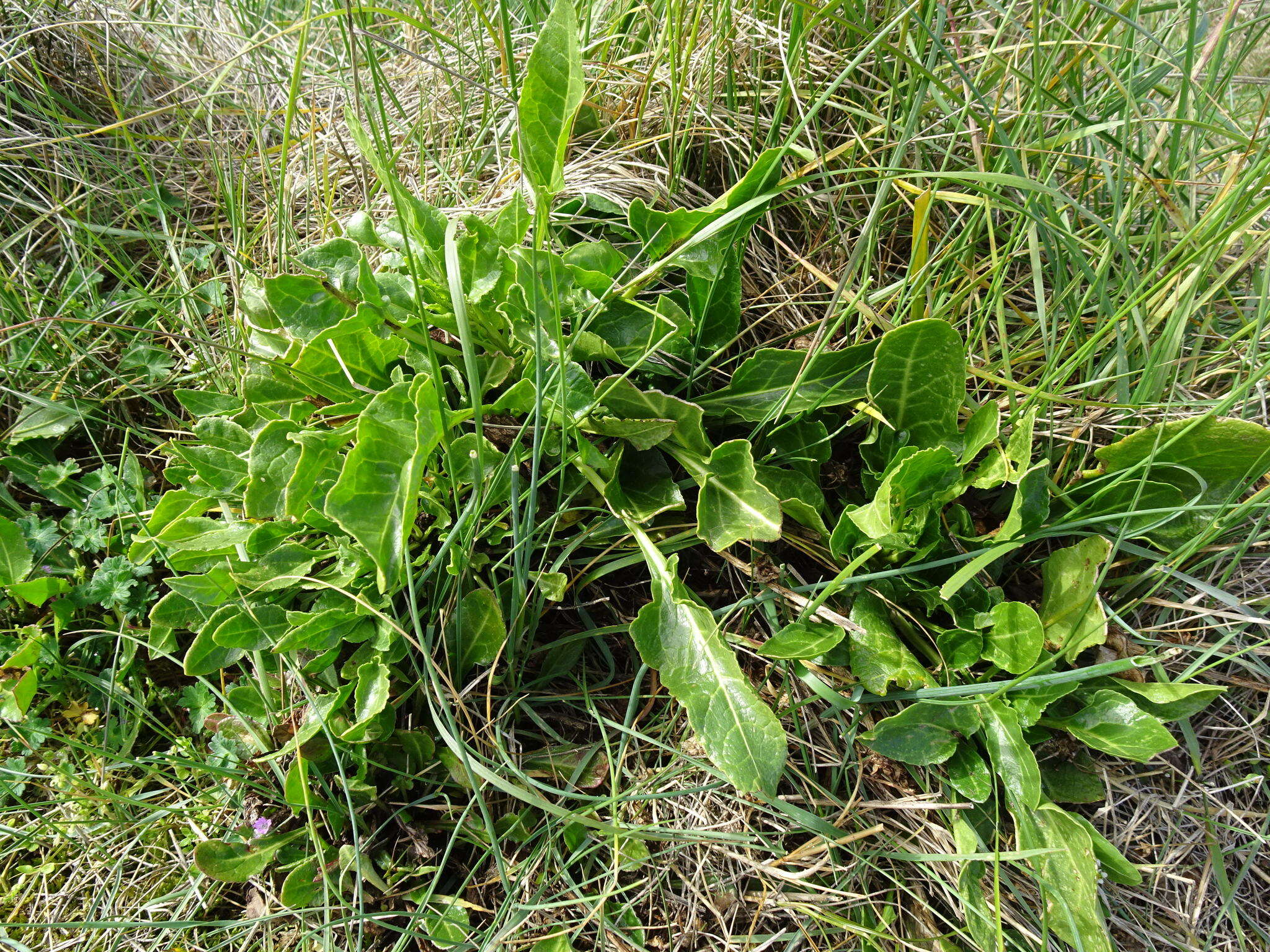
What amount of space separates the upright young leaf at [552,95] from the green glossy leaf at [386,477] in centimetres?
42

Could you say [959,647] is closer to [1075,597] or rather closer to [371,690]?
[1075,597]

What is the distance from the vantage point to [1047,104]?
1656mm

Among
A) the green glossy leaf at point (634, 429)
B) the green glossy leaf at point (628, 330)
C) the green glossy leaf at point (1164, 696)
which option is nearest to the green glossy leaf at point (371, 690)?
the green glossy leaf at point (634, 429)

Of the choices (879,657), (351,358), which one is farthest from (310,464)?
(879,657)

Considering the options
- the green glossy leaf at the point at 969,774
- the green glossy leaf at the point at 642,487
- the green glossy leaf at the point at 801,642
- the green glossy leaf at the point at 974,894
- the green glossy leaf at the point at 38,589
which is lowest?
the green glossy leaf at the point at 974,894

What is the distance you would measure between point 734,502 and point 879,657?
1.19 ft

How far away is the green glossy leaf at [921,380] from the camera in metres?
1.42

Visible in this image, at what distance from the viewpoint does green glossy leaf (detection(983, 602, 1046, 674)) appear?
1359 millimetres

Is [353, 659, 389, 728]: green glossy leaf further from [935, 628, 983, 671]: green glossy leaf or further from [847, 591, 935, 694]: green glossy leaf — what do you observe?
[935, 628, 983, 671]: green glossy leaf

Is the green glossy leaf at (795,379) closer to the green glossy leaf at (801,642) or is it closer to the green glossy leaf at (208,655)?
the green glossy leaf at (801,642)

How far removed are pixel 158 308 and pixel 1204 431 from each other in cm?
217

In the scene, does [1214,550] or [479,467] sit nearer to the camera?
[479,467]

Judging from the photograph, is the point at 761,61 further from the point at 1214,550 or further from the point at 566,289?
the point at 1214,550

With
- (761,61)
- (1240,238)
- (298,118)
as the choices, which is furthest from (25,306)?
(1240,238)
